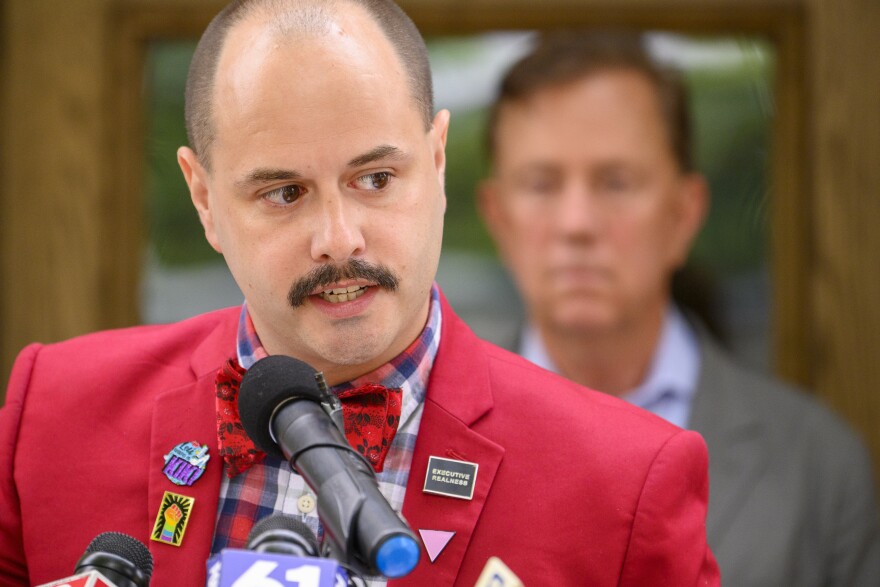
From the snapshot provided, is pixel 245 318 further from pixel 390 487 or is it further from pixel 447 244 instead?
pixel 447 244

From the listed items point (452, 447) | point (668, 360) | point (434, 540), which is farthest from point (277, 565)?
point (668, 360)

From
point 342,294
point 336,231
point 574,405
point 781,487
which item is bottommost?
point 781,487

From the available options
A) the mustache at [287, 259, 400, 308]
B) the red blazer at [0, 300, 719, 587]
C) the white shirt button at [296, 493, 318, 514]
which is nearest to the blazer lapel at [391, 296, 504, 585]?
the red blazer at [0, 300, 719, 587]

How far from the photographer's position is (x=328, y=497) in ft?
4.55

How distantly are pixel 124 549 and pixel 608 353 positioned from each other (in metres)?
2.94

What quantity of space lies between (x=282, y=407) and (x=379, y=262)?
1.37 feet

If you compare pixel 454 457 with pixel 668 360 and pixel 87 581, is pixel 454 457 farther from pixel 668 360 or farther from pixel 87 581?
pixel 668 360

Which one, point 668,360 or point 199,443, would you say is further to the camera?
point 668,360

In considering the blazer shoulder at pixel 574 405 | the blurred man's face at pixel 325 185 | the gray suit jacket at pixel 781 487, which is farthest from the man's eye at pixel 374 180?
the gray suit jacket at pixel 781 487

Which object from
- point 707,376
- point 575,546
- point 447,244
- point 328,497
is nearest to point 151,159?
point 447,244

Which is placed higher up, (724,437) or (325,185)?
(325,185)

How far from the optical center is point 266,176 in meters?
1.87

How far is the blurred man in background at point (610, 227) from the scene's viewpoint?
4.14m

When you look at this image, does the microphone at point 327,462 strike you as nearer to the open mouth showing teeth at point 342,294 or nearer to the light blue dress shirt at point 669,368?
the open mouth showing teeth at point 342,294
